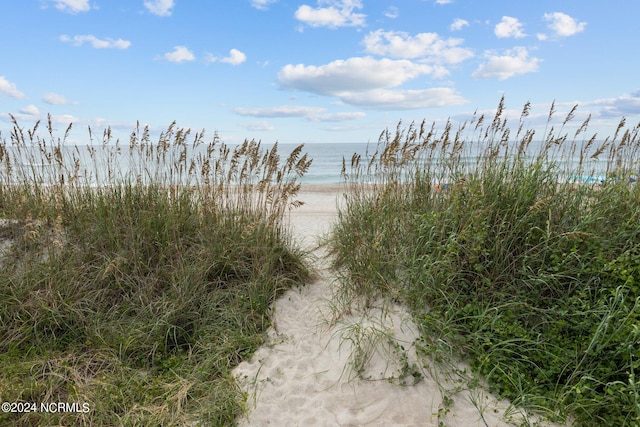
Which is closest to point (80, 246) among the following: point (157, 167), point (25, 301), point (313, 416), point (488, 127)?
point (25, 301)

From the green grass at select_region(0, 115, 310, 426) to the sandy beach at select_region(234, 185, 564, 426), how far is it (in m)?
0.22

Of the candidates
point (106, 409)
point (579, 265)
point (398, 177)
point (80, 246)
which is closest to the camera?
point (106, 409)

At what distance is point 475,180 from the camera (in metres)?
4.21

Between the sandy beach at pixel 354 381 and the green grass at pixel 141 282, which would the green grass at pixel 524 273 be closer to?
the sandy beach at pixel 354 381

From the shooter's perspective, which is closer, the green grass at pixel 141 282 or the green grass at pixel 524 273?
the green grass at pixel 524 273

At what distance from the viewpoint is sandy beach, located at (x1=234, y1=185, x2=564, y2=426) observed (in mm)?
2932

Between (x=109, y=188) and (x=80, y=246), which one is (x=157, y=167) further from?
(x=80, y=246)

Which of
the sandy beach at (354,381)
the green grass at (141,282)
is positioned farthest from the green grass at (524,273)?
the green grass at (141,282)

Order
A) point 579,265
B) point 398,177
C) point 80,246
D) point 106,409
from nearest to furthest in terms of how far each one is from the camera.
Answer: point 106,409
point 579,265
point 80,246
point 398,177

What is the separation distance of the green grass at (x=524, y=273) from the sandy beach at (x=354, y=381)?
19 cm

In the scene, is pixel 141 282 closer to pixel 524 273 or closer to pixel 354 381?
pixel 354 381

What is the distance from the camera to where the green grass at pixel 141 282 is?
10.8ft

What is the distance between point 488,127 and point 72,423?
517 cm

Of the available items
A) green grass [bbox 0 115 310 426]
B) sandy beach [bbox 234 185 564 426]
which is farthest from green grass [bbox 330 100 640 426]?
green grass [bbox 0 115 310 426]
